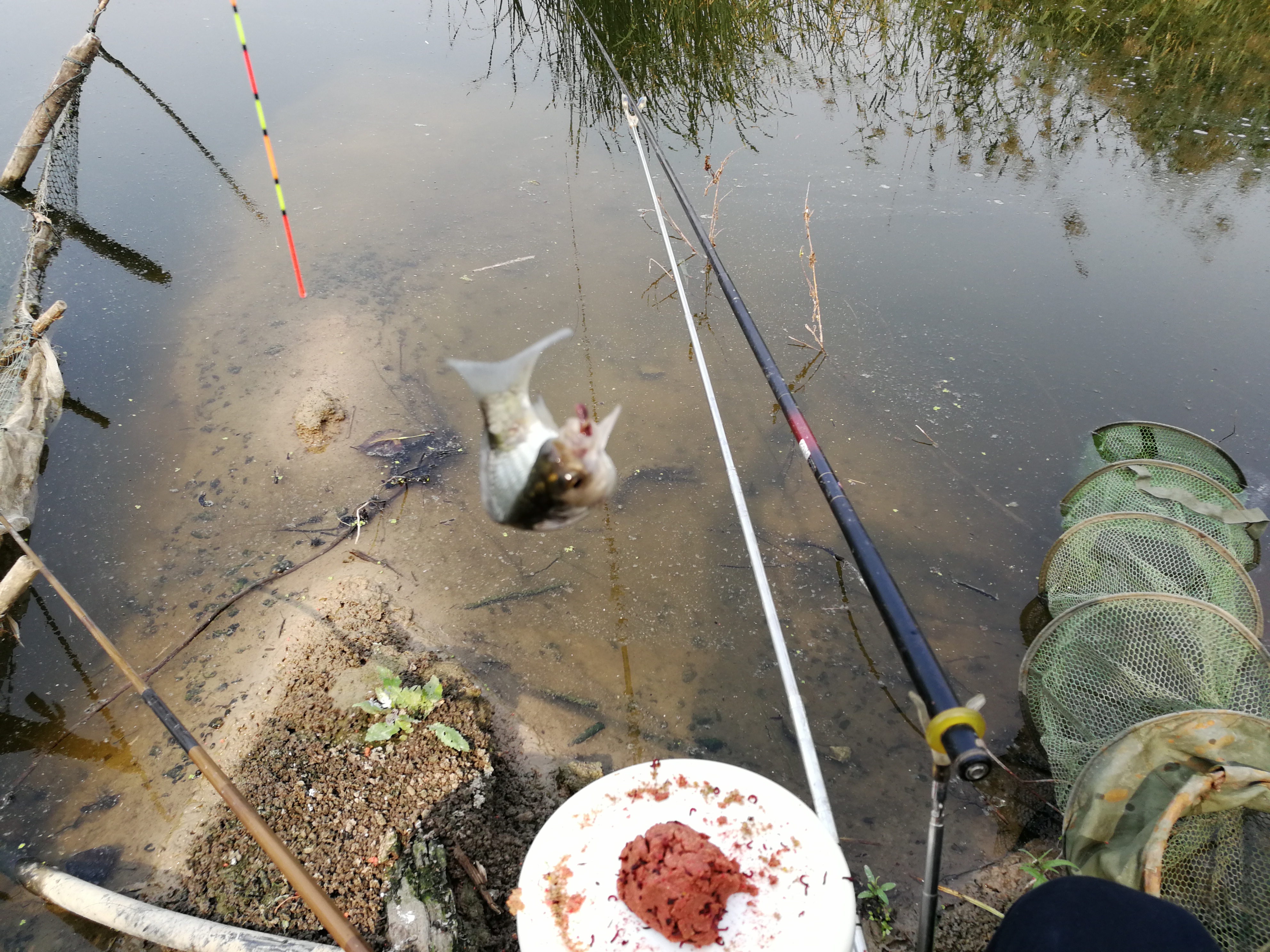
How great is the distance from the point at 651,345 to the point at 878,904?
4.39 metres

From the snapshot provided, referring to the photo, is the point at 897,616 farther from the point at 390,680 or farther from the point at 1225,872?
the point at 390,680

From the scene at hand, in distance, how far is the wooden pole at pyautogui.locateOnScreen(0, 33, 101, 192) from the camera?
8.91 m

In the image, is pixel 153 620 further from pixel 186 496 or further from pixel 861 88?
pixel 861 88

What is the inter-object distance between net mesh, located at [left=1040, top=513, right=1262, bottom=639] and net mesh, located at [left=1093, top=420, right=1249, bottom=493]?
778 mm

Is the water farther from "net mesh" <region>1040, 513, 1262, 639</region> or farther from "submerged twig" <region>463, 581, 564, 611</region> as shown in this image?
"net mesh" <region>1040, 513, 1262, 639</region>

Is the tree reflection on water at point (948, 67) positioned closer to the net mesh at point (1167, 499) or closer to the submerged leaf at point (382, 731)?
the net mesh at point (1167, 499)

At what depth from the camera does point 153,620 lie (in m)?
4.73

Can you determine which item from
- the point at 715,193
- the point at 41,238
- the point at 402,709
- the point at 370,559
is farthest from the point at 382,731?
the point at 41,238

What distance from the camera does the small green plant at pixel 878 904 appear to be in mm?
3334

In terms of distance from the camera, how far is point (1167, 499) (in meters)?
4.23

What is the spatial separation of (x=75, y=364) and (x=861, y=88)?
9.67 meters

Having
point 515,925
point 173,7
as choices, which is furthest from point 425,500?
point 173,7

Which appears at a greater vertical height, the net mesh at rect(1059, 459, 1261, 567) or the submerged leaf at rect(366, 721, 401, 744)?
the net mesh at rect(1059, 459, 1261, 567)

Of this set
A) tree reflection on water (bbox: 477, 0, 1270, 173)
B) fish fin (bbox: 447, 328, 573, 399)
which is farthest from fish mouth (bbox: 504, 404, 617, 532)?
tree reflection on water (bbox: 477, 0, 1270, 173)
